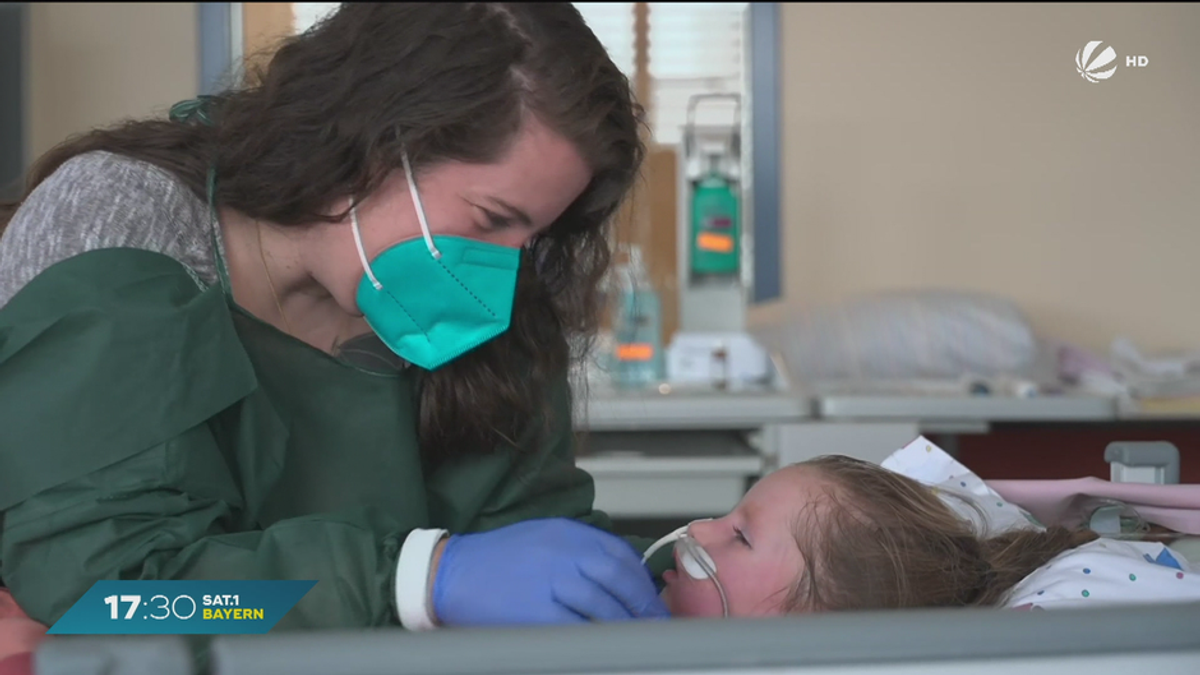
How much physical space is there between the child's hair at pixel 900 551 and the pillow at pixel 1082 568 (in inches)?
0.8

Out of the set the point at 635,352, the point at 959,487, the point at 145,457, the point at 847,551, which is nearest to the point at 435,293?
the point at 145,457

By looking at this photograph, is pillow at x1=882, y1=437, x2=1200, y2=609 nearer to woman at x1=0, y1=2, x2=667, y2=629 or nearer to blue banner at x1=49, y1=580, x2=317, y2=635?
woman at x1=0, y1=2, x2=667, y2=629

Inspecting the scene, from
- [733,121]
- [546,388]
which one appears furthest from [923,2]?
[546,388]

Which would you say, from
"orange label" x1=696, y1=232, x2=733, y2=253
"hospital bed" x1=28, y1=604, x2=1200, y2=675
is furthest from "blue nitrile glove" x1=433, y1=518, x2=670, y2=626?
"orange label" x1=696, y1=232, x2=733, y2=253

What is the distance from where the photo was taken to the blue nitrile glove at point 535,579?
729mm

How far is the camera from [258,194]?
1.04m

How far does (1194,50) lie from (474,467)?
2.47 feet

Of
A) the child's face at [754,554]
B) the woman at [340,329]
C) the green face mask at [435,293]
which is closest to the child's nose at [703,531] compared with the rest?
the child's face at [754,554]

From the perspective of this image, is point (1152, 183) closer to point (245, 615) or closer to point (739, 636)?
point (739, 636)

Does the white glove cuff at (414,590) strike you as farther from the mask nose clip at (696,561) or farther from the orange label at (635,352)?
the orange label at (635,352)

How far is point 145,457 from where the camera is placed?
777mm

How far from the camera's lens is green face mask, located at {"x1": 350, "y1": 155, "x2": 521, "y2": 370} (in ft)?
3.37

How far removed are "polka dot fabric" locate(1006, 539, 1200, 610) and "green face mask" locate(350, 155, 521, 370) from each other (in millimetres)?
503

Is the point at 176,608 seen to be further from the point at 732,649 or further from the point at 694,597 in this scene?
the point at 694,597
